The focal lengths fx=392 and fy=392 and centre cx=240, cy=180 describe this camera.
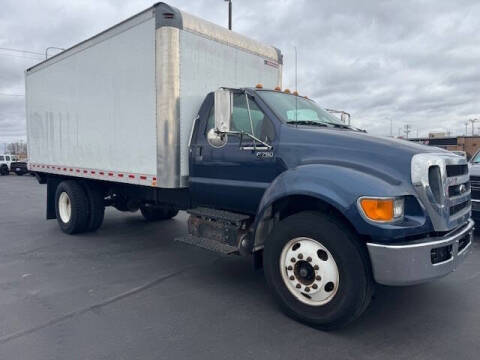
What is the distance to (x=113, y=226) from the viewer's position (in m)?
8.09

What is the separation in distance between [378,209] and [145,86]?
337cm

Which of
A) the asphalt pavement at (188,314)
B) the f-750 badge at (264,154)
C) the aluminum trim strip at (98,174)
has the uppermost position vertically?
the f-750 badge at (264,154)

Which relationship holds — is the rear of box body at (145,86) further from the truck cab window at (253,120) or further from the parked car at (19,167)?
the parked car at (19,167)

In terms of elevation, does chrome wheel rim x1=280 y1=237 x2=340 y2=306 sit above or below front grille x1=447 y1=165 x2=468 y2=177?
below

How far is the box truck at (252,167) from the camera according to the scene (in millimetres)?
3229

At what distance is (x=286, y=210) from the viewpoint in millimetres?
3998

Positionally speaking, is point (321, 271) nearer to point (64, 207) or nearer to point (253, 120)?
point (253, 120)

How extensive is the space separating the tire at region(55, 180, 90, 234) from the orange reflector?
213 inches

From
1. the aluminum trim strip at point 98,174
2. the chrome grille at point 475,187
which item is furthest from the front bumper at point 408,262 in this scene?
the chrome grille at point 475,187

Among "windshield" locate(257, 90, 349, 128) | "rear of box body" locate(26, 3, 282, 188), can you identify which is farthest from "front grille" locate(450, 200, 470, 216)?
"rear of box body" locate(26, 3, 282, 188)

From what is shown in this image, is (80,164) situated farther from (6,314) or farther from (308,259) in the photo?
(308,259)

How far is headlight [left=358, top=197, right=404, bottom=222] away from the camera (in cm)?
312

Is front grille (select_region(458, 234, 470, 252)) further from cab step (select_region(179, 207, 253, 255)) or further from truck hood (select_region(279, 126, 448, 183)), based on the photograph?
cab step (select_region(179, 207, 253, 255))

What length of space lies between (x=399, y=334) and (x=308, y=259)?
978 mm
